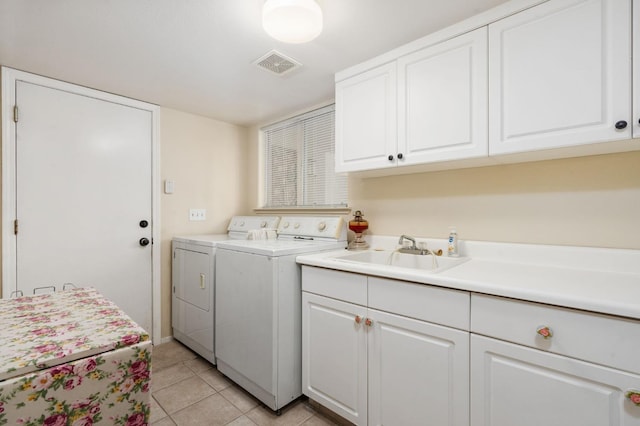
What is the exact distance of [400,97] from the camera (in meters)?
1.66

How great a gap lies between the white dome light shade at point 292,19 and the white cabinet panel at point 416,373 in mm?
1345

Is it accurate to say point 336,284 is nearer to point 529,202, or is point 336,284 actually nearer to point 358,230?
point 358,230

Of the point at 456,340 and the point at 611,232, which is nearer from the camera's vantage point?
the point at 456,340

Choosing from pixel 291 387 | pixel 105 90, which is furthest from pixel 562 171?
pixel 105 90

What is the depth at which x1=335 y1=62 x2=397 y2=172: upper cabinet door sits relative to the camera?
1.71m

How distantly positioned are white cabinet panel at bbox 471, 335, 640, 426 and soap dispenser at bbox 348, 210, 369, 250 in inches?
41.8

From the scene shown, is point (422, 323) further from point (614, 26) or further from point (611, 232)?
point (614, 26)

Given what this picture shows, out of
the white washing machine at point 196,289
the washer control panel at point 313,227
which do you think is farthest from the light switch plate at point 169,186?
the washer control panel at point 313,227

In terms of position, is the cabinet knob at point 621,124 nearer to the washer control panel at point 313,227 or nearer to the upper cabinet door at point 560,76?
the upper cabinet door at point 560,76

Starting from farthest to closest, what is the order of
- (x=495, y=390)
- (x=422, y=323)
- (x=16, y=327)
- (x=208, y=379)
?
(x=208, y=379) → (x=422, y=323) → (x=495, y=390) → (x=16, y=327)

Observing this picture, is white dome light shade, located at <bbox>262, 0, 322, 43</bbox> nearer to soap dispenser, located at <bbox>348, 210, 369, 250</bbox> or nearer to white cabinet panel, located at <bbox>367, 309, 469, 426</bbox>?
soap dispenser, located at <bbox>348, 210, 369, 250</bbox>

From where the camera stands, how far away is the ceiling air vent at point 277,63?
176cm

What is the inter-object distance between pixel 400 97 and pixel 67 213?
2.45 metres

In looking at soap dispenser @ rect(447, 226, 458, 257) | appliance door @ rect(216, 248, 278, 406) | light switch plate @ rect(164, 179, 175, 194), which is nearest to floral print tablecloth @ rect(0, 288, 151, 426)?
appliance door @ rect(216, 248, 278, 406)
